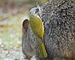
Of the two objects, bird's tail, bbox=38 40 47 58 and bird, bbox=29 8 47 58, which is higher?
bird, bbox=29 8 47 58

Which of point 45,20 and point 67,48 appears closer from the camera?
point 67,48

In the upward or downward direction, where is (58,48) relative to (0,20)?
downward

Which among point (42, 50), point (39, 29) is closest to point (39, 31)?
point (39, 29)

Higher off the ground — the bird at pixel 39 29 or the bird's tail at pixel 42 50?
the bird at pixel 39 29

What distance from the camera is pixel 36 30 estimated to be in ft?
4.39

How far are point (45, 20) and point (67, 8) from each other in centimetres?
23

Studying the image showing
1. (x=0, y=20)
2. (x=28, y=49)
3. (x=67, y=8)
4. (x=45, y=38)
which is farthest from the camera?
(x=0, y=20)

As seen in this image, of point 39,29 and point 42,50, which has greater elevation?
point 39,29

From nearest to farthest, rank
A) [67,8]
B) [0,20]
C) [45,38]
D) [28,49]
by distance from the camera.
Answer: [67,8], [45,38], [28,49], [0,20]

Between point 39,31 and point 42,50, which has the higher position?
point 39,31

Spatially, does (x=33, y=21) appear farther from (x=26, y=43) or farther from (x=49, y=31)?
(x=26, y=43)

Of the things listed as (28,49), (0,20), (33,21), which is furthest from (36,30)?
(0,20)

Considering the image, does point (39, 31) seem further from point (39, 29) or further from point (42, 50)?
point (42, 50)

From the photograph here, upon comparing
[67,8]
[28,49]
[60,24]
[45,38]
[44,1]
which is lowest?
[28,49]
